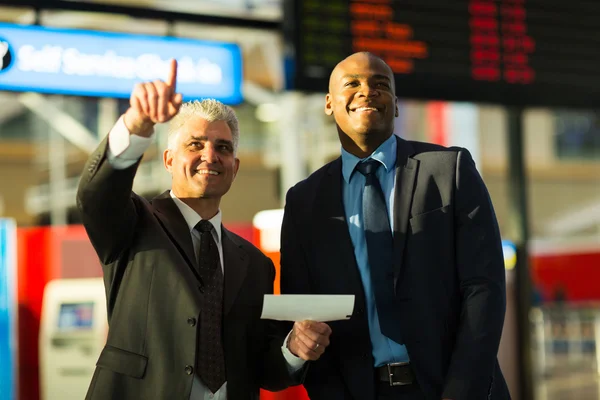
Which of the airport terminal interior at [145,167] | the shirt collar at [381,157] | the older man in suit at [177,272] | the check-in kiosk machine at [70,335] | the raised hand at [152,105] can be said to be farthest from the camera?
the check-in kiosk machine at [70,335]

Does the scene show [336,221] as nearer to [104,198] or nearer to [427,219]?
[427,219]

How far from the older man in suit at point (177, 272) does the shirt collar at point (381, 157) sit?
0.31 m

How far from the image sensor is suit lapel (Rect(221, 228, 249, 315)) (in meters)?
2.28

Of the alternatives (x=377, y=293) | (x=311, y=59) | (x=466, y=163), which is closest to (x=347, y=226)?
(x=377, y=293)

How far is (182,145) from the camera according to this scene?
229cm

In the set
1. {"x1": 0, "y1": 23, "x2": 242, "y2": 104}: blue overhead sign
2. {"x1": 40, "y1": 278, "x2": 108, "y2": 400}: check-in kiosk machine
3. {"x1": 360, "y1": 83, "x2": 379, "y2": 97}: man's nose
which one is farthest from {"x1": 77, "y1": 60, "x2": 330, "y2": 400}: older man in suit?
{"x1": 40, "y1": 278, "x2": 108, "y2": 400}: check-in kiosk machine

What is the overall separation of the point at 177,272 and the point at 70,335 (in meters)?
5.32

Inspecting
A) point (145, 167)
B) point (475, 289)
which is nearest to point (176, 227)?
point (475, 289)

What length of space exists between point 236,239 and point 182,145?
0.35 meters

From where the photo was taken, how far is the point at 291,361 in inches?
87.9

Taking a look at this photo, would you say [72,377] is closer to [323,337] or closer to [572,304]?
[323,337]

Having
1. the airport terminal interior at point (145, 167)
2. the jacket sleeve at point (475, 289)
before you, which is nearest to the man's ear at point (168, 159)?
the jacket sleeve at point (475, 289)

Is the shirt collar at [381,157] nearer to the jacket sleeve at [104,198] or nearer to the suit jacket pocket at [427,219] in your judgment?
the suit jacket pocket at [427,219]

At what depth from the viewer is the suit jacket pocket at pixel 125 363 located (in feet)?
6.89
